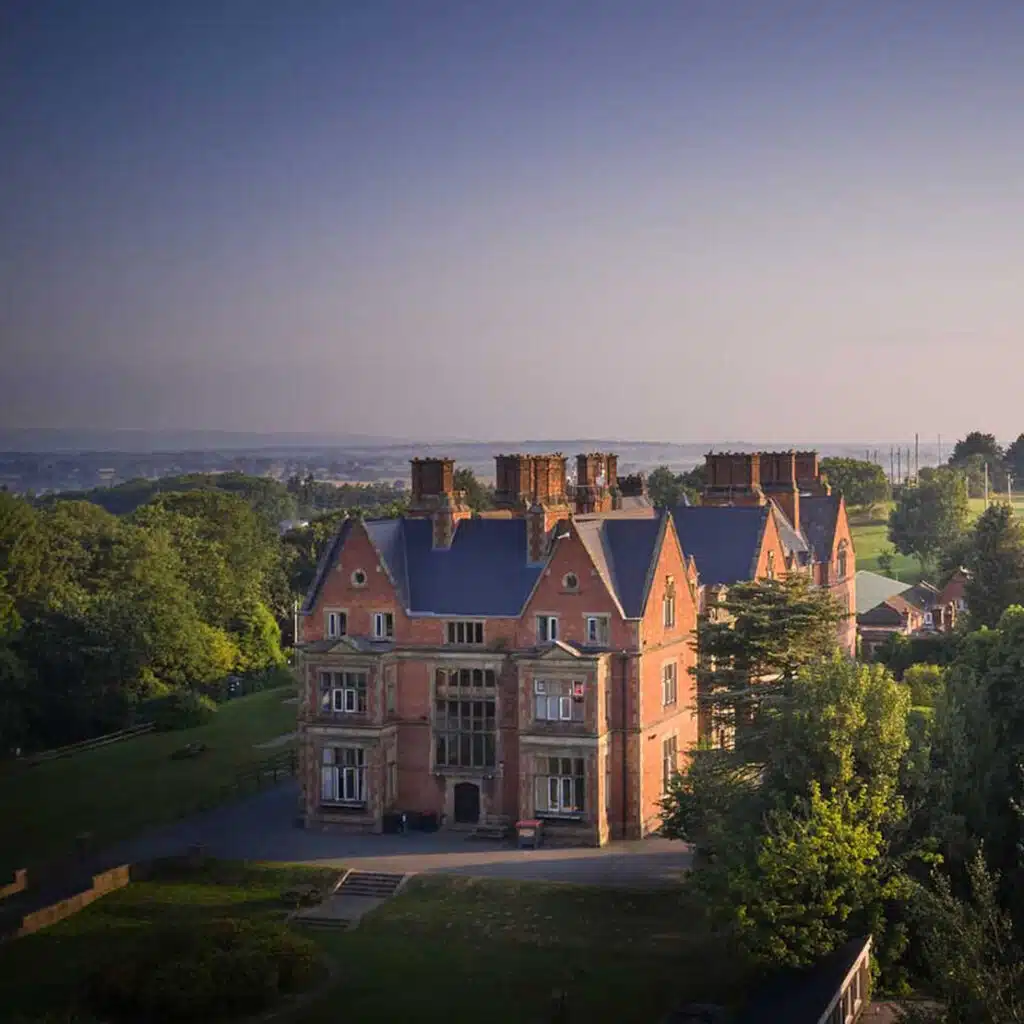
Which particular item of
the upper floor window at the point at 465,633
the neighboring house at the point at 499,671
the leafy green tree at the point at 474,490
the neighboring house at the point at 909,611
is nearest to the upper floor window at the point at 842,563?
the neighboring house at the point at 909,611

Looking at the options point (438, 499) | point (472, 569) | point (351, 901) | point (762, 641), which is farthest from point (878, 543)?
point (351, 901)

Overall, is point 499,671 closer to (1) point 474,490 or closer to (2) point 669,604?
(2) point 669,604

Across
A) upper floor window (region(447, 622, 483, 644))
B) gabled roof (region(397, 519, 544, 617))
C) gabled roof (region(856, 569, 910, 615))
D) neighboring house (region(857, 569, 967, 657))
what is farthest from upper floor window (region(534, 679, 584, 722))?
gabled roof (region(856, 569, 910, 615))

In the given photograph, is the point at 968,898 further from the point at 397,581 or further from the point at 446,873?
the point at 397,581

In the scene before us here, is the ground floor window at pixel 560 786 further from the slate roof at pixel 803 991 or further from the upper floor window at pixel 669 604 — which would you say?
the slate roof at pixel 803 991

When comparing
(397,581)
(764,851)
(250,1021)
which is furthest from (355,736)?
(764,851)
